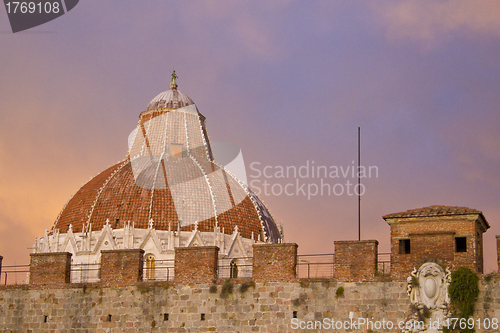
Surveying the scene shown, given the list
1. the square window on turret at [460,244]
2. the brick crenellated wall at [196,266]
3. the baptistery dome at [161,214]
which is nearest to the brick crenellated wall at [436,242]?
the square window on turret at [460,244]

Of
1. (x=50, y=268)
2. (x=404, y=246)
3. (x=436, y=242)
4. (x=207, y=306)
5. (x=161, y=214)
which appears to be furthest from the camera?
(x=161, y=214)

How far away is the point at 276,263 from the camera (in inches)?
1099

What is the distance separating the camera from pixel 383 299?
2644 centimetres

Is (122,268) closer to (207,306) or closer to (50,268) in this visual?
(50,268)

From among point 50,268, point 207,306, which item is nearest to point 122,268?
point 50,268

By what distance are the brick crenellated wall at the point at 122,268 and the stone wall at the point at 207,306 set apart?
1.00ft

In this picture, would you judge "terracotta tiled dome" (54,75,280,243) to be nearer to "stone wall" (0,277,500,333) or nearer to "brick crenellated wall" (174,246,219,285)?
"stone wall" (0,277,500,333)

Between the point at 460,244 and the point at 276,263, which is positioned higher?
the point at 460,244

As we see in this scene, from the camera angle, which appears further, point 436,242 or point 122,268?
point 122,268

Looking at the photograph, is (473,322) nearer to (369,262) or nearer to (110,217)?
(369,262)

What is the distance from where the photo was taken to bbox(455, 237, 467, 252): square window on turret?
86.6 ft

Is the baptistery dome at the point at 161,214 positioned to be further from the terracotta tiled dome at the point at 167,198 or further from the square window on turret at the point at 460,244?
the square window on turret at the point at 460,244

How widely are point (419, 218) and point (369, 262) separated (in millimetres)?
2288

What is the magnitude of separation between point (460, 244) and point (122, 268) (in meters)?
12.4
